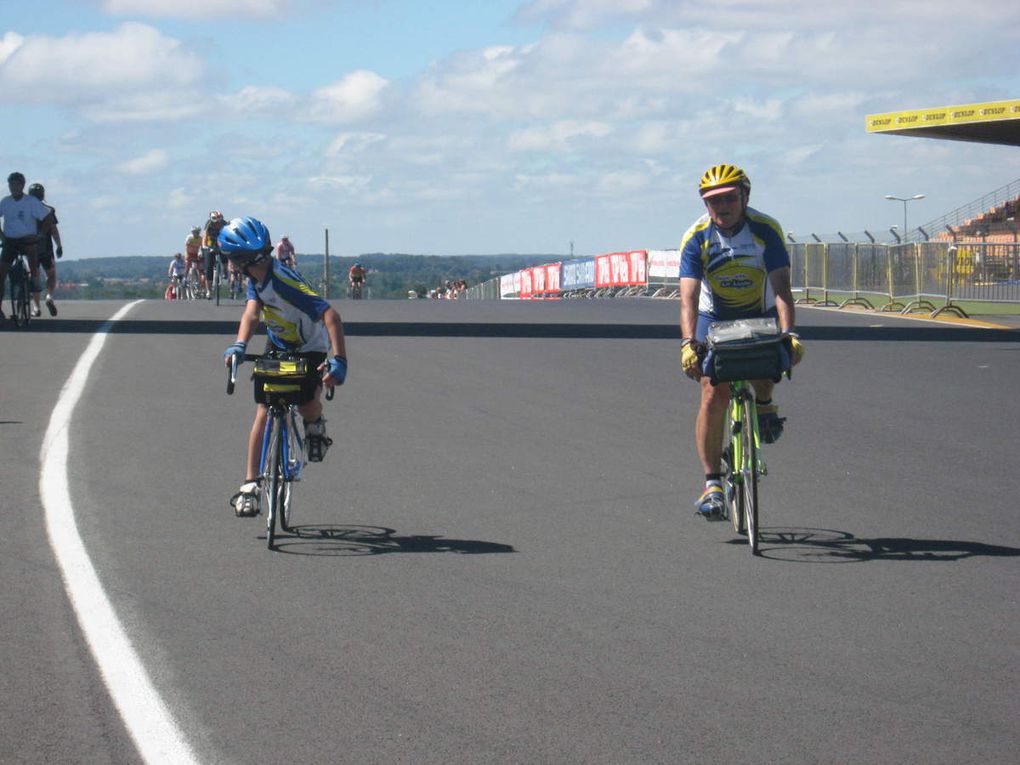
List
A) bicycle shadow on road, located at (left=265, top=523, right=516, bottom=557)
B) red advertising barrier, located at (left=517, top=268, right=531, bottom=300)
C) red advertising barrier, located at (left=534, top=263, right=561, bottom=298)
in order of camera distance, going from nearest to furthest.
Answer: bicycle shadow on road, located at (left=265, top=523, right=516, bottom=557) → red advertising barrier, located at (left=534, top=263, right=561, bottom=298) → red advertising barrier, located at (left=517, top=268, right=531, bottom=300)

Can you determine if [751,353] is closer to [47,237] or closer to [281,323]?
[281,323]

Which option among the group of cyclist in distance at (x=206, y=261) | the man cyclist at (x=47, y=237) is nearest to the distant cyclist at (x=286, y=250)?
the group of cyclist in distance at (x=206, y=261)

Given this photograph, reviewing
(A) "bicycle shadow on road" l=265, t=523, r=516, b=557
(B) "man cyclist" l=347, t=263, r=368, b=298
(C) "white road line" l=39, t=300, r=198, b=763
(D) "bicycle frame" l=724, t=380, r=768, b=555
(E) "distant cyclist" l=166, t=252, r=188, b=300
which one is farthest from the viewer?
(B) "man cyclist" l=347, t=263, r=368, b=298

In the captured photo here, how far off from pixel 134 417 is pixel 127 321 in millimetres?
13557

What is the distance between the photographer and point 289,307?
334 inches

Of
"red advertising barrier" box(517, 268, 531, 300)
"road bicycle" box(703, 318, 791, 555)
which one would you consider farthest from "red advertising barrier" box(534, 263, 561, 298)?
"road bicycle" box(703, 318, 791, 555)

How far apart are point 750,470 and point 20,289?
16.7 meters

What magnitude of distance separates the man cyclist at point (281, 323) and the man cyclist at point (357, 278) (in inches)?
1845

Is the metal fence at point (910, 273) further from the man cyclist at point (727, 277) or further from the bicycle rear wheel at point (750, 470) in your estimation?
the bicycle rear wheel at point (750, 470)

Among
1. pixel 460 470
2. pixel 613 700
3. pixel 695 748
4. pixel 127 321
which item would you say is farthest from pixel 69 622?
pixel 127 321

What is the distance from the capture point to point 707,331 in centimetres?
855

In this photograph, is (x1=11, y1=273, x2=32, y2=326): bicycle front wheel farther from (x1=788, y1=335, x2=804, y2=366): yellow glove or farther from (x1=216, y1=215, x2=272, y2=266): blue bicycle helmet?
(x1=788, y1=335, x2=804, y2=366): yellow glove

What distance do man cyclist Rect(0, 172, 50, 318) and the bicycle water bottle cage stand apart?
15602mm

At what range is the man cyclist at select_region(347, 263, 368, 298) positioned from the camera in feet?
182
